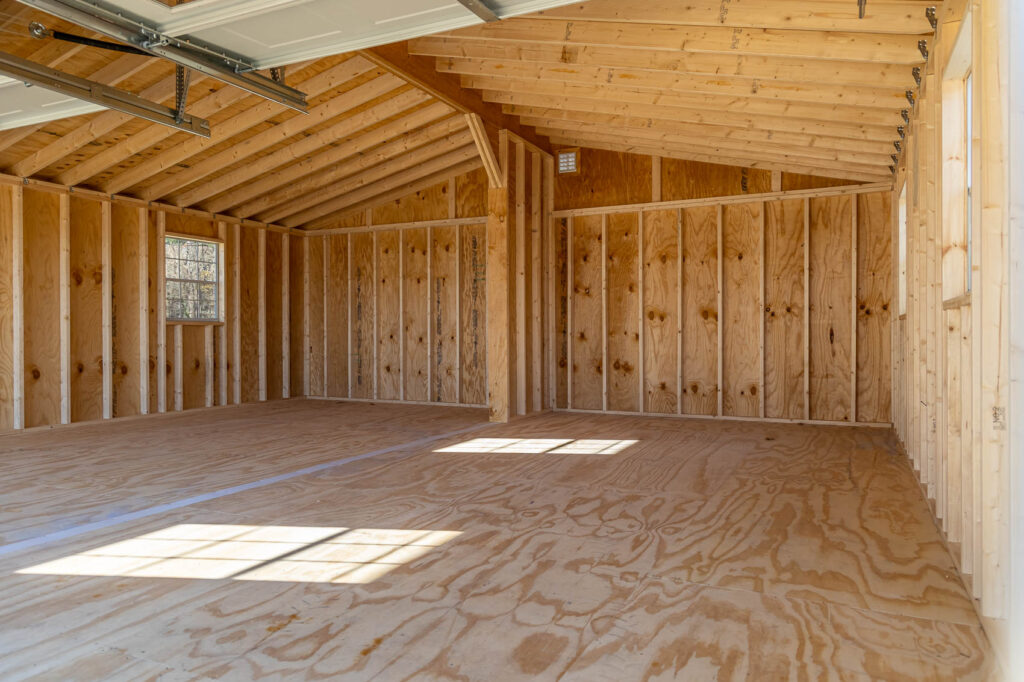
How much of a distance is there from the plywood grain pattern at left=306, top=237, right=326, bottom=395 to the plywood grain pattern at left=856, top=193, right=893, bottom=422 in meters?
7.97

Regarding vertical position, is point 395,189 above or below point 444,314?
above

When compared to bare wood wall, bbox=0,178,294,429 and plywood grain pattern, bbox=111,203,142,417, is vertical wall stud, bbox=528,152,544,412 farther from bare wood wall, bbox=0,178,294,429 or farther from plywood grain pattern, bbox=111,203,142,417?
plywood grain pattern, bbox=111,203,142,417

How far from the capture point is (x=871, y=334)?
24.4 feet

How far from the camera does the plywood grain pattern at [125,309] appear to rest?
8.23 metres

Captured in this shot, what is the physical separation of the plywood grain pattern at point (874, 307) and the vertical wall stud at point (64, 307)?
9.23 meters

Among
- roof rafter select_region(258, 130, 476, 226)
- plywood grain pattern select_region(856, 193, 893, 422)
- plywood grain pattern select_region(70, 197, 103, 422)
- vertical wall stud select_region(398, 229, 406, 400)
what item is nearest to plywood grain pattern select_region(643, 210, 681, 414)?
plywood grain pattern select_region(856, 193, 893, 422)

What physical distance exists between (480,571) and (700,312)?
241 inches

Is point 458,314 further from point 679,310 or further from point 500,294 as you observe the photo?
point 679,310

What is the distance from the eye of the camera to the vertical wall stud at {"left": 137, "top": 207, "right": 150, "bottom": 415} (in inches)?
331

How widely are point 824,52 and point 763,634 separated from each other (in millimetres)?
3968

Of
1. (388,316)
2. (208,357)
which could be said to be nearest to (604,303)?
(388,316)

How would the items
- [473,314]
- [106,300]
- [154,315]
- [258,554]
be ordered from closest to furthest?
1. [258,554]
2. [106,300]
3. [154,315]
4. [473,314]

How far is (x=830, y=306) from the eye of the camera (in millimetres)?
7648

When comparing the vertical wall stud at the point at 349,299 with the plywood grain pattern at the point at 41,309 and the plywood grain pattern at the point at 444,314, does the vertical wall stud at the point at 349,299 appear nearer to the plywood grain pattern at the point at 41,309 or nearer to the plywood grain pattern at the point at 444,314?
the plywood grain pattern at the point at 444,314
